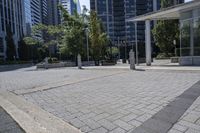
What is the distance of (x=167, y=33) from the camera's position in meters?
35.7

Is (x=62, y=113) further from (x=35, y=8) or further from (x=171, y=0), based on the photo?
(x=35, y=8)

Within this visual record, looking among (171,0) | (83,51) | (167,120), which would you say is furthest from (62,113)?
(171,0)

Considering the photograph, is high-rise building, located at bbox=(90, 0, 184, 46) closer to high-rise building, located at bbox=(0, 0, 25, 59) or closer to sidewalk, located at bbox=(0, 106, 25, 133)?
high-rise building, located at bbox=(0, 0, 25, 59)

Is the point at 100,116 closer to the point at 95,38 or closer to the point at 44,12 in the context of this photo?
the point at 95,38

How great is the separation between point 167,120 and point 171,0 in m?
34.2

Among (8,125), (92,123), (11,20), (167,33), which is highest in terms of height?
(11,20)

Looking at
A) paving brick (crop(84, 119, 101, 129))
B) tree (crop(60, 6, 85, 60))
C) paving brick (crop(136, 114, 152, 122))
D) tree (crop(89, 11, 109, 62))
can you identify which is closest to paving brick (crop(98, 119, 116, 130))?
paving brick (crop(84, 119, 101, 129))

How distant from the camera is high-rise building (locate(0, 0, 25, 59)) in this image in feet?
242

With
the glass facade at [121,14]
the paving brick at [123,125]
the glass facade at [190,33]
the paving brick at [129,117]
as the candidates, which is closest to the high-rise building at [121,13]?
the glass facade at [121,14]

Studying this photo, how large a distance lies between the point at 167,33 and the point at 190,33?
15.8 meters

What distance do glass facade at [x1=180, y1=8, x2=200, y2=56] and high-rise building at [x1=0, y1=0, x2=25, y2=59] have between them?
5732 centimetres

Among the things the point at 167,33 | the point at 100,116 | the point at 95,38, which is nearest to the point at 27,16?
the point at 95,38

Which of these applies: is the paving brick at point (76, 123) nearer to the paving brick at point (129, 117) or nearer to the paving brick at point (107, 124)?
the paving brick at point (107, 124)

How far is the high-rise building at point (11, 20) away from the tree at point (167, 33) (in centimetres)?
4632
